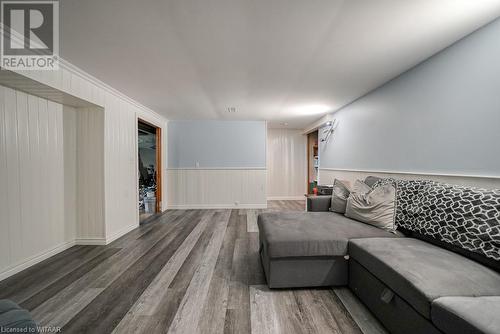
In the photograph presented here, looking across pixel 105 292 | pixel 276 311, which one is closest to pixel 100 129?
pixel 105 292

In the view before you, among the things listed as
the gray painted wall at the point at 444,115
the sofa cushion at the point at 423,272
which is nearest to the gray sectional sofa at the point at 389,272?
the sofa cushion at the point at 423,272

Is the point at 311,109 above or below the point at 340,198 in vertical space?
above

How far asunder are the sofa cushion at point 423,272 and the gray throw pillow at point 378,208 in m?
0.36

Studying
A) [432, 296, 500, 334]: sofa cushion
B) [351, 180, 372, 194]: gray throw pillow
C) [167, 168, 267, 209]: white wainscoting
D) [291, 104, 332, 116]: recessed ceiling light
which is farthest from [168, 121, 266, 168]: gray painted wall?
[432, 296, 500, 334]: sofa cushion

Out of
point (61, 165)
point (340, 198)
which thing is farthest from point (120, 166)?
point (340, 198)

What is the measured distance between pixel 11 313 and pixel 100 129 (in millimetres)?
2621

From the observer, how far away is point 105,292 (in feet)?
5.99

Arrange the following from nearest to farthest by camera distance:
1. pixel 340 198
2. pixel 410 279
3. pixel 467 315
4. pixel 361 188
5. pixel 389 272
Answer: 1. pixel 467 315
2. pixel 410 279
3. pixel 389 272
4. pixel 361 188
5. pixel 340 198

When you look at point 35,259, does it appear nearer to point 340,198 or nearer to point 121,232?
point 121,232

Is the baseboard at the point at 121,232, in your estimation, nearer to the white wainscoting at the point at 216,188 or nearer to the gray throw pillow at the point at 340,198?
the white wainscoting at the point at 216,188

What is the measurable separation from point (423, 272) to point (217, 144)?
4.75 meters

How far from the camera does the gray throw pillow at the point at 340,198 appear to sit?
2.66 meters

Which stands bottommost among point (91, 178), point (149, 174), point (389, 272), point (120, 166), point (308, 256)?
point (308, 256)

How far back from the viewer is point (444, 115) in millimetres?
2059
